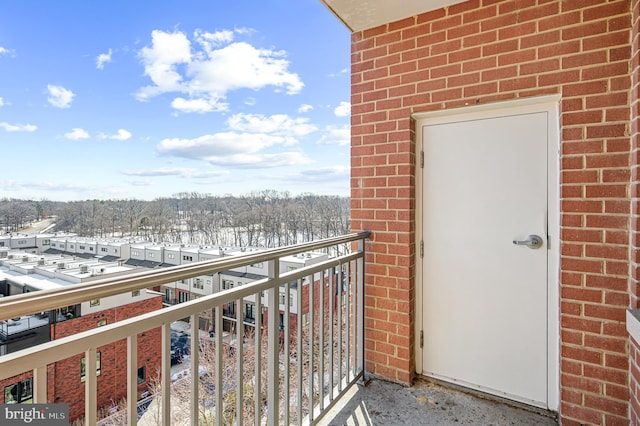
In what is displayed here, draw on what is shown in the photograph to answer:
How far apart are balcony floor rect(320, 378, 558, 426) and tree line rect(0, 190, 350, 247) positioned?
3.80 ft

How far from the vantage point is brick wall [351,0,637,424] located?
1623mm

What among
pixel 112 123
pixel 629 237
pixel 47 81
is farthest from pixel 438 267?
pixel 112 123

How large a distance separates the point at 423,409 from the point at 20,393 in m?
1.99

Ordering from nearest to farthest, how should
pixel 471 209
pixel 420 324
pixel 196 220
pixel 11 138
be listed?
1. pixel 471 209
2. pixel 420 324
3. pixel 11 138
4. pixel 196 220

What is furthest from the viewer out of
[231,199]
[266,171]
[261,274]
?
[266,171]

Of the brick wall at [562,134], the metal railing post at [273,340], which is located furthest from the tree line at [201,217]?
the metal railing post at [273,340]

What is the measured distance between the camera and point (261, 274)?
1479mm

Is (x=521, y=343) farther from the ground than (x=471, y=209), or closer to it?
closer to it

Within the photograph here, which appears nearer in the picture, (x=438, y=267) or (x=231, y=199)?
(x=438, y=267)

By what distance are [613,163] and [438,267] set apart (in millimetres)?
1116

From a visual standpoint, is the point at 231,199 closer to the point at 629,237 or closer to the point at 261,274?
the point at 261,274

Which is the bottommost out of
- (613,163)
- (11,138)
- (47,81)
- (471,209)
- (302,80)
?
(471,209)

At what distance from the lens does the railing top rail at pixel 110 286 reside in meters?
0.71

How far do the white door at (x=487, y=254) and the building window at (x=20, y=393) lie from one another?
2101mm
